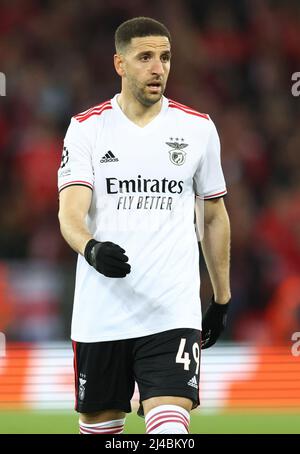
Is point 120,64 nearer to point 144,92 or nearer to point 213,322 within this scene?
point 144,92

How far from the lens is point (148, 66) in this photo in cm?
505

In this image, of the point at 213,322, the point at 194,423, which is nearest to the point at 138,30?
the point at 213,322

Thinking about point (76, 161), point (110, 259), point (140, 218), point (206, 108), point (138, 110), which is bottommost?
point (110, 259)

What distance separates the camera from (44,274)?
894cm

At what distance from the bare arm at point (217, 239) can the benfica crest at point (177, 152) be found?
0.99 feet

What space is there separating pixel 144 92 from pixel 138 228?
0.62 meters

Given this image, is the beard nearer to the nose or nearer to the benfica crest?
the nose

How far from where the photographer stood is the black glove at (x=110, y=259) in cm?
455

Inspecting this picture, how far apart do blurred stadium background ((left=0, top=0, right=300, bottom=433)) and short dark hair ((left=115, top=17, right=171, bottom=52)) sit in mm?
3031

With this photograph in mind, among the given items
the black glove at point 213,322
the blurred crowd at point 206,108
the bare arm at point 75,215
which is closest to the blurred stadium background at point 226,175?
the blurred crowd at point 206,108

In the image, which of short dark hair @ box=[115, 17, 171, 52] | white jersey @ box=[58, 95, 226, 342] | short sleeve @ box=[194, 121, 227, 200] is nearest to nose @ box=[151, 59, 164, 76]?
short dark hair @ box=[115, 17, 171, 52]

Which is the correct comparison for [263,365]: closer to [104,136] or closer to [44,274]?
[44,274]

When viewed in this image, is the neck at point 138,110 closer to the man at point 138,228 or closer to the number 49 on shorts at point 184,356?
the man at point 138,228

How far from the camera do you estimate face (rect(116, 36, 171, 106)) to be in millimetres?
5035
